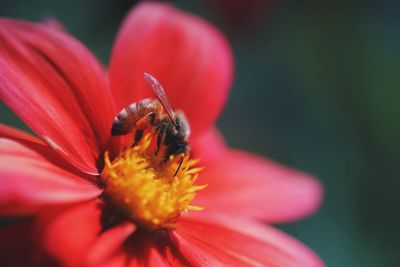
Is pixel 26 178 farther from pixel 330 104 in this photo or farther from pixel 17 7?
pixel 330 104

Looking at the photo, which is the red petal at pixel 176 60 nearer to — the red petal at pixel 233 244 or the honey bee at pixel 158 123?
the honey bee at pixel 158 123

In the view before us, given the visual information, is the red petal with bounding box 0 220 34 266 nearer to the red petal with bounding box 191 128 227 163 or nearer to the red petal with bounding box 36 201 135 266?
the red petal with bounding box 36 201 135 266

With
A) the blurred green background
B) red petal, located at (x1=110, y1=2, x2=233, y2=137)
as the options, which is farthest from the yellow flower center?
the blurred green background

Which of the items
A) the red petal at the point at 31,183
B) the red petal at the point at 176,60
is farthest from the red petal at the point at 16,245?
the red petal at the point at 176,60

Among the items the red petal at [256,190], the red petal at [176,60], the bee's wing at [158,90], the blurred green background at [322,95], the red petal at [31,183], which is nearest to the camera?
the red petal at [31,183]

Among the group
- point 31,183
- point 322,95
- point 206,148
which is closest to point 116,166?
point 31,183

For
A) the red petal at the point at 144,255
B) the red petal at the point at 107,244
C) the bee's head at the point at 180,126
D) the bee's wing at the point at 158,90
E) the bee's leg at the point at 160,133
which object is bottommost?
the red petal at the point at 144,255

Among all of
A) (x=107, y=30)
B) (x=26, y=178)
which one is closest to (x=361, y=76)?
(x=107, y=30)
